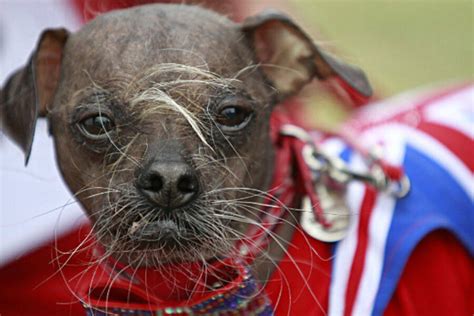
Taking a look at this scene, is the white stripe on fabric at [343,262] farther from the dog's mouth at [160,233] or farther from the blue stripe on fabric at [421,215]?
the dog's mouth at [160,233]

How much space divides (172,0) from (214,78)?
457mm

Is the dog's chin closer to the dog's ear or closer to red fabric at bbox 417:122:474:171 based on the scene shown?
the dog's ear

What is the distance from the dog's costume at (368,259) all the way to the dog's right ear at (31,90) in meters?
0.21

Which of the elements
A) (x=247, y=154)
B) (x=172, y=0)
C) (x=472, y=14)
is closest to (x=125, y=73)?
(x=247, y=154)

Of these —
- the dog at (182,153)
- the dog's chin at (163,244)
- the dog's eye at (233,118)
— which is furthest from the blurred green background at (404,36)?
the dog's chin at (163,244)

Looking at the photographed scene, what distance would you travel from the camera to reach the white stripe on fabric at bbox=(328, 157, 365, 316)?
1.51 m

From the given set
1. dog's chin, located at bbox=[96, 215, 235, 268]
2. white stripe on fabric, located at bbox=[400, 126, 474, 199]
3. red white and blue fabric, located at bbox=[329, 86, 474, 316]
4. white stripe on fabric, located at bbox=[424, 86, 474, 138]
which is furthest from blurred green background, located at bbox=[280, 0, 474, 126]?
dog's chin, located at bbox=[96, 215, 235, 268]

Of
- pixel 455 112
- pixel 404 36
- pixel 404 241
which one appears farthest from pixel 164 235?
pixel 404 36

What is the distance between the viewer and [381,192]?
1.66m

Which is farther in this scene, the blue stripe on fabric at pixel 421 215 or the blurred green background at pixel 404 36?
the blurred green background at pixel 404 36

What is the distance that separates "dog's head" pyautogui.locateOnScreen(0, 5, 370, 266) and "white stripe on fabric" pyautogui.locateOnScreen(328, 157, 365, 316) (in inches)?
7.0

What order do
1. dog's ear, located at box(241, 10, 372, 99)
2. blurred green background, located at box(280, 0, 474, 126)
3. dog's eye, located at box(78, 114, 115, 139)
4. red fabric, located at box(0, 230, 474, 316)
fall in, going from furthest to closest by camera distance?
1. blurred green background, located at box(280, 0, 474, 126)
2. dog's ear, located at box(241, 10, 372, 99)
3. red fabric, located at box(0, 230, 474, 316)
4. dog's eye, located at box(78, 114, 115, 139)

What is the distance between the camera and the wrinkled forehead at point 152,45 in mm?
1396

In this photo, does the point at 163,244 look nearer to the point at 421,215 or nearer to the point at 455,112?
the point at 421,215
